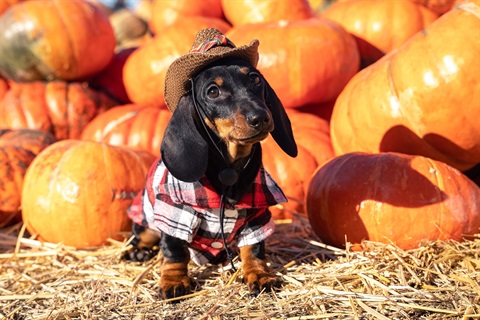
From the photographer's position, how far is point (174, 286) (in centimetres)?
270

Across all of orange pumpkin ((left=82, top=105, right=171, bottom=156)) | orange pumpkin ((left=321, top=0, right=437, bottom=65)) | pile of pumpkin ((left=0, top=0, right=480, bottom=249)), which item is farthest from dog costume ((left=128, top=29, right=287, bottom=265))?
orange pumpkin ((left=321, top=0, right=437, bottom=65))

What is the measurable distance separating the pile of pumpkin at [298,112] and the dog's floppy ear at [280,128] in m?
0.66

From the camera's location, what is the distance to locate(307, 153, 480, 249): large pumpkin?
3.11m

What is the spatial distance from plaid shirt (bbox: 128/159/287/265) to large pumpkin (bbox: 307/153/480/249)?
1.83ft

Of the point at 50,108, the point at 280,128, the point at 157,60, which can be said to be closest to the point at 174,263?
the point at 280,128

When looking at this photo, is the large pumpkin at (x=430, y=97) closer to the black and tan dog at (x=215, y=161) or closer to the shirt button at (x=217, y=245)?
the black and tan dog at (x=215, y=161)

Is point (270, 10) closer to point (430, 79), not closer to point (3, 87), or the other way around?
point (430, 79)

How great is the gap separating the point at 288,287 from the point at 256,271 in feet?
0.55

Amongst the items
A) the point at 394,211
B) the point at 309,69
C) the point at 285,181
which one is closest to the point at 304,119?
the point at 309,69

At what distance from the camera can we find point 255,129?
241 centimetres

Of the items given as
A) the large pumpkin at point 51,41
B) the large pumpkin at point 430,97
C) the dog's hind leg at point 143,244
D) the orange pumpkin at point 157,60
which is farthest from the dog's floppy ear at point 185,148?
the large pumpkin at point 51,41

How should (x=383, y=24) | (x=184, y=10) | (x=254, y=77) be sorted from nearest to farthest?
(x=254, y=77)
(x=383, y=24)
(x=184, y=10)

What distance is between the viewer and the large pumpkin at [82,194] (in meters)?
3.72

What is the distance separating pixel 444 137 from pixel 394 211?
69 centimetres
